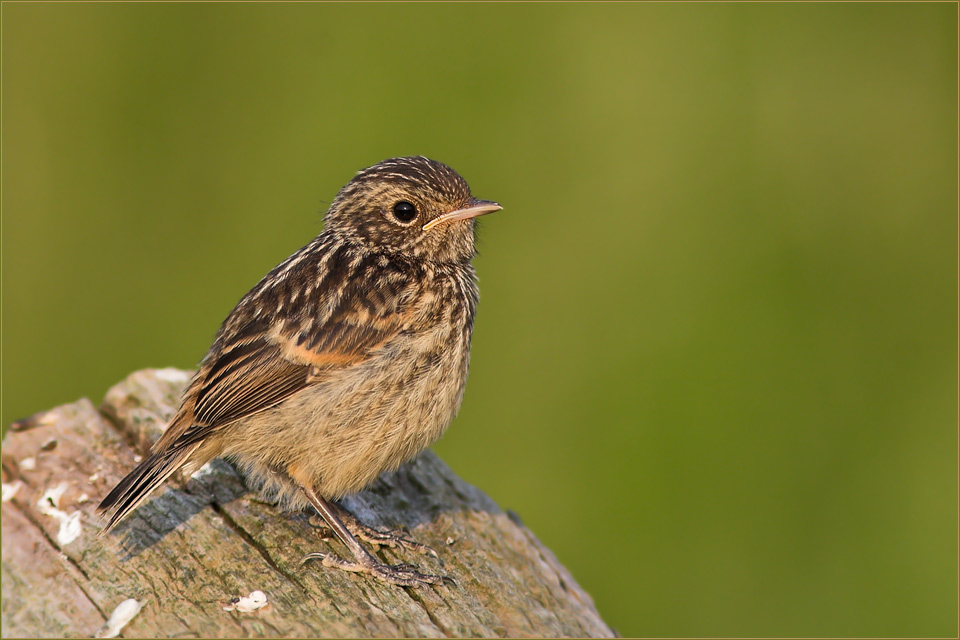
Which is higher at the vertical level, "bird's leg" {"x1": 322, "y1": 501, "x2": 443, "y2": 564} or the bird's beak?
the bird's beak

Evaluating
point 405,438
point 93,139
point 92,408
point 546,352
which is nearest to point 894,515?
point 546,352

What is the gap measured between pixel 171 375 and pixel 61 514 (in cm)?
161

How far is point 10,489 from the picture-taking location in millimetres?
4516

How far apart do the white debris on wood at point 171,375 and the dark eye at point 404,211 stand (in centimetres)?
161

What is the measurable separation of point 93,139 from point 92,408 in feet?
13.8

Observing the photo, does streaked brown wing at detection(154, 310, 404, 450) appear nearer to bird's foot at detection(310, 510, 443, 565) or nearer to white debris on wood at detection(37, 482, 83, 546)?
white debris on wood at detection(37, 482, 83, 546)

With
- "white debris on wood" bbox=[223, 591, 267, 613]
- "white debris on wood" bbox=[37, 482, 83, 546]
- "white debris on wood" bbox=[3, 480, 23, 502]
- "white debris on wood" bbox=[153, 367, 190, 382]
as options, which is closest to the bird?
"white debris on wood" bbox=[37, 482, 83, 546]

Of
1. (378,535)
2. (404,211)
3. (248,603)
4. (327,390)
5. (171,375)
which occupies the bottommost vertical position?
(248,603)

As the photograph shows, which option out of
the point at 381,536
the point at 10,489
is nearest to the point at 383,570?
the point at 381,536

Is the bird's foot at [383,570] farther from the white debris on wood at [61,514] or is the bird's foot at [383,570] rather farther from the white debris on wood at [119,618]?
the white debris on wood at [61,514]

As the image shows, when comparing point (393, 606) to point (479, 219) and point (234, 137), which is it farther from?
point (234, 137)

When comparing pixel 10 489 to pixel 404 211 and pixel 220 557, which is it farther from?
pixel 404 211

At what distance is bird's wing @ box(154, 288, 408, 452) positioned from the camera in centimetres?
458

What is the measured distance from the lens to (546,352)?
28.0 feet
